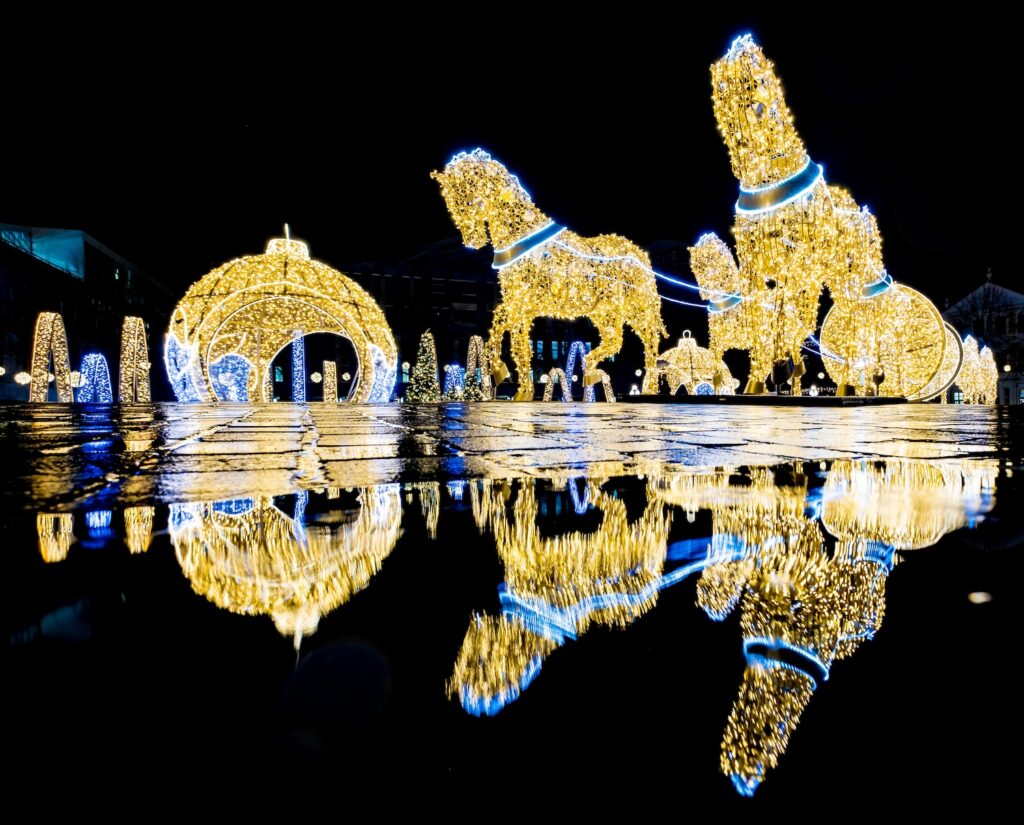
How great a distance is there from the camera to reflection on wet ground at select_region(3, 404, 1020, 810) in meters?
0.61

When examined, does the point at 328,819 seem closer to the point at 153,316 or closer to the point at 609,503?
the point at 609,503

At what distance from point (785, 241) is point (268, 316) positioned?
43.5ft

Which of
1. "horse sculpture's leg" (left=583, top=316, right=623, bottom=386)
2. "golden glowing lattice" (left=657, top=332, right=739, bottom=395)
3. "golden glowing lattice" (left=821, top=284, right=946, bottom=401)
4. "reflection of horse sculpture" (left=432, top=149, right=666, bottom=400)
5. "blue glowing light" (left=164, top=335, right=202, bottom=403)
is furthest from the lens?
"golden glowing lattice" (left=657, top=332, right=739, bottom=395)

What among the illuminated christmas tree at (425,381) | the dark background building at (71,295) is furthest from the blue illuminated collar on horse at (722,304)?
the dark background building at (71,295)

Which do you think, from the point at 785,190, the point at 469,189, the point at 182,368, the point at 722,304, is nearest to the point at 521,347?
the point at 469,189

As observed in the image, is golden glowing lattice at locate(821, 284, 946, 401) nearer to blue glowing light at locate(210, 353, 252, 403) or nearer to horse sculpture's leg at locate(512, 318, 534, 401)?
horse sculpture's leg at locate(512, 318, 534, 401)

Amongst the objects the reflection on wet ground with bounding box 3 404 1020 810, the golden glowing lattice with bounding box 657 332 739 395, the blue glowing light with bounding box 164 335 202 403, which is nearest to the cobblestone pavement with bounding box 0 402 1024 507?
the reflection on wet ground with bounding box 3 404 1020 810

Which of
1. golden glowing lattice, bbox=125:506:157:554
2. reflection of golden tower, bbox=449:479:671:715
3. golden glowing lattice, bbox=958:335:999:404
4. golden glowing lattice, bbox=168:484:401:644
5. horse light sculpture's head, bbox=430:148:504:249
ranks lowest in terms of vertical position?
reflection of golden tower, bbox=449:479:671:715

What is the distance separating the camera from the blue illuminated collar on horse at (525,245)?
13609mm

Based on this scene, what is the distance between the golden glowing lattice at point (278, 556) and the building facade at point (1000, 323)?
43.5 metres

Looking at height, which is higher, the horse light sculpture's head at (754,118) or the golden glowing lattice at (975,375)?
the horse light sculpture's head at (754,118)

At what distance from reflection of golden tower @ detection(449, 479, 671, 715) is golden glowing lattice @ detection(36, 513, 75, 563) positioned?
2.55 feet

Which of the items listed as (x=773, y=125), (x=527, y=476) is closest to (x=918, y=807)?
(x=527, y=476)

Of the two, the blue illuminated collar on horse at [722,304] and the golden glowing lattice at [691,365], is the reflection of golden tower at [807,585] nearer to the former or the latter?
the blue illuminated collar on horse at [722,304]
